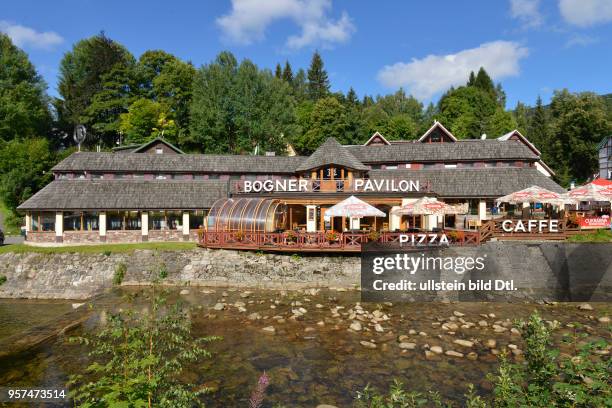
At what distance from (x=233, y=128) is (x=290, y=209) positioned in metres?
28.2

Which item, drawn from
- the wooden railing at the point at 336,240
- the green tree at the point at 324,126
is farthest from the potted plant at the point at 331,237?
the green tree at the point at 324,126

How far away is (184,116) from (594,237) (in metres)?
59.5

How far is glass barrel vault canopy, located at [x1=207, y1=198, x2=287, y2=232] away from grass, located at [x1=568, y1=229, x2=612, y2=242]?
2109cm

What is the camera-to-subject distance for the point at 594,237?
81.4 ft

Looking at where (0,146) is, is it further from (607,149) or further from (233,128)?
(607,149)

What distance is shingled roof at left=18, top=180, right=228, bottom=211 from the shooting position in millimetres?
30906

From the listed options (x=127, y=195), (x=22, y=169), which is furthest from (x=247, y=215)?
(x=22, y=169)

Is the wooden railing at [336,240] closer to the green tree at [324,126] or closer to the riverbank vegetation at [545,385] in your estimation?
the riverbank vegetation at [545,385]

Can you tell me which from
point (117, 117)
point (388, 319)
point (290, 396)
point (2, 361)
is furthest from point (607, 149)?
point (117, 117)

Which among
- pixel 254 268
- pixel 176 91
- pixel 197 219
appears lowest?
pixel 254 268

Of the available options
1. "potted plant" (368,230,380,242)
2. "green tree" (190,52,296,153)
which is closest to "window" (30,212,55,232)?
"green tree" (190,52,296,153)

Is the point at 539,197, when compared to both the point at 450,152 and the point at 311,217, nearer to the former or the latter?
the point at 450,152

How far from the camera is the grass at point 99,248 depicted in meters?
27.4

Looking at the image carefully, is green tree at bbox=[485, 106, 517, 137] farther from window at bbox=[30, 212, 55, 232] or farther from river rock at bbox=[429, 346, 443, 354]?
window at bbox=[30, 212, 55, 232]
